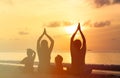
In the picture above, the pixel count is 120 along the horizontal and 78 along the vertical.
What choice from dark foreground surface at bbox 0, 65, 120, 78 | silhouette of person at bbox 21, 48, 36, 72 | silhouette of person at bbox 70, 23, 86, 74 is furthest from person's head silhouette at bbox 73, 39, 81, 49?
silhouette of person at bbox 21, 48, 36, 72

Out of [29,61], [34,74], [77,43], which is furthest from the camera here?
[29,61]

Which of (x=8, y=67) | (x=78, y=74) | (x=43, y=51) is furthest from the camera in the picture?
(x=8, y=67)

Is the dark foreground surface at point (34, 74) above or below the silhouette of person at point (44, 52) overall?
below

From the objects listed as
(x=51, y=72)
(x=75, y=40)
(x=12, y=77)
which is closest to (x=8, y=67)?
(x=12, y=77)

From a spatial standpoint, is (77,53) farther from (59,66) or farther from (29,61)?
(29,61)

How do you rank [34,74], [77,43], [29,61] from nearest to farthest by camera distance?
[77,43]
[34,74]
[29,61]

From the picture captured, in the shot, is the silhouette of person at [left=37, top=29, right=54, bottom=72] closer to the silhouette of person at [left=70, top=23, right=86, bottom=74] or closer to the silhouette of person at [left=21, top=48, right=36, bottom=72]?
the silhouette of person at [left=21, top=48, right=36, bottom=72]

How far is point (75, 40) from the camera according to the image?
26.4 ft

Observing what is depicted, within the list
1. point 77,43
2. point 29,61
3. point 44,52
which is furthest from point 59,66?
point 29,61

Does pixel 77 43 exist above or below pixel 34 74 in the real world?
above

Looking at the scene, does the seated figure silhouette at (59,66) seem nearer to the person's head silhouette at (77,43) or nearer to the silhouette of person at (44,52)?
the silhouette of person at (44,52)

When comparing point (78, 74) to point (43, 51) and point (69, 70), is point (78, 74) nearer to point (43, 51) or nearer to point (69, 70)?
point (69, 70)

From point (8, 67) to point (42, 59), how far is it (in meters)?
1.02

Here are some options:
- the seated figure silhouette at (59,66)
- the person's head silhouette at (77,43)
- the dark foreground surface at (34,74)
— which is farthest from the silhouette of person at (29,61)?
the person's head silhouette at (77,43)
